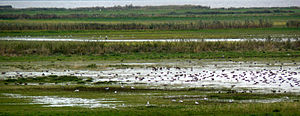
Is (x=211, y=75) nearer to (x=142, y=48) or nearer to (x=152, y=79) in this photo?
(x=152, y=79)

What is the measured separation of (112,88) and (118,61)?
13170 millimetres

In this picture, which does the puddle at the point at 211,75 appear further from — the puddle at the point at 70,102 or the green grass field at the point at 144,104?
the puddle at the point at 70,102

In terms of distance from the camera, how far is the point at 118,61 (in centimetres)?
3534

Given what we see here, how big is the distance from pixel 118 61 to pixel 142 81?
10913 mm

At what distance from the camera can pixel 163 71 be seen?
29.2 meters

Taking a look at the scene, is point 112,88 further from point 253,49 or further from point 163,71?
point 253,49

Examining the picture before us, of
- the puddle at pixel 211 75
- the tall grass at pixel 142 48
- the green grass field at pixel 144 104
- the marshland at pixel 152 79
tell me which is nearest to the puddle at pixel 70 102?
the marshland at pixel 152 79

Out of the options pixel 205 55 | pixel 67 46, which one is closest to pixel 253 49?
pixel 205 55

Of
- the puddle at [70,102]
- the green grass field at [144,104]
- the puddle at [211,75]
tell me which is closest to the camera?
the green grass field at [144,104]

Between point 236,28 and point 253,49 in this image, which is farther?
point 236,28

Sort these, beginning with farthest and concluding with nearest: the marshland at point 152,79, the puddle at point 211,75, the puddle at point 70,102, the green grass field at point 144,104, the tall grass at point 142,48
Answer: the tall grass at point 142,48 → the puddle at point 211,75 → the puddle at point 70,102 → the marshland at point 152,79 → the green grass field at point 144,104

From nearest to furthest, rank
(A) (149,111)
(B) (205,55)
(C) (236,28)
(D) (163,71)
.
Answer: (A) (149,111) → (D) (163,71) → (B) (205,55) → (C) (236,28)

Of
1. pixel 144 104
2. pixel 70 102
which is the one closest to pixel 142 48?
pixel 70 102

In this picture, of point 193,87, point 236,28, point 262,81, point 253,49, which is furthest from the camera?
point 236,28
